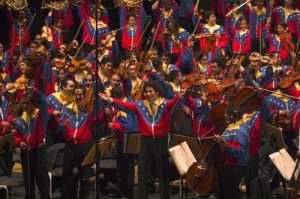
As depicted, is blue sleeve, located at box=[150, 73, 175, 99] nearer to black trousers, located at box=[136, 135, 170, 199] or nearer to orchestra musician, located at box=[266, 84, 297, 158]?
orchestra musician, located at box=[266, 84, 297, 158]

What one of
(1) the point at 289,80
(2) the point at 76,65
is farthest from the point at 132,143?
(2) the point at 76,65

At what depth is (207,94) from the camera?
12.1 meters

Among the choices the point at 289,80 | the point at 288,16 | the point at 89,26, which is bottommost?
the point at 289,80

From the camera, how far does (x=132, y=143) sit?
1205 centimetres

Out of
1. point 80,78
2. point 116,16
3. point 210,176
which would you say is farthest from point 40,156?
point 116,16

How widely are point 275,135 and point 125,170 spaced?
217 cm

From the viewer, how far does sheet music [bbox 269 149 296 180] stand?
10695mm

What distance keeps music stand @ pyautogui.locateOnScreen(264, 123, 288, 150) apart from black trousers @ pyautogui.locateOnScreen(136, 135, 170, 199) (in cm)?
127

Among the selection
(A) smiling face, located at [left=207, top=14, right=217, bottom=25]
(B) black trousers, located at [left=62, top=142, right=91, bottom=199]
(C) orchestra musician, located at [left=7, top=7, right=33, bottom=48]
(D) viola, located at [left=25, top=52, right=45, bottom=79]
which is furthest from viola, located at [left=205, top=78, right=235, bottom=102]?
(C) orchestra musician, located at [left=7, top=7, right=33, bottom=48]

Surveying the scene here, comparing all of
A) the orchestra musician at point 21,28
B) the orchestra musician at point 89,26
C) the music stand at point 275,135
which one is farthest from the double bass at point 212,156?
the orchestra musician at point 21,28

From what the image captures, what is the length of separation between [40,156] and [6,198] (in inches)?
28.7

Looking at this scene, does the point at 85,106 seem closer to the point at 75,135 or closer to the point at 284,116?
the point at 75,135

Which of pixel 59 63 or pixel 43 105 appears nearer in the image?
pixel 43 105

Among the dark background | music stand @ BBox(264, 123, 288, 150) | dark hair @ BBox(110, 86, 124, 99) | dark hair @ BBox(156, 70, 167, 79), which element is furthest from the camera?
the dark background
